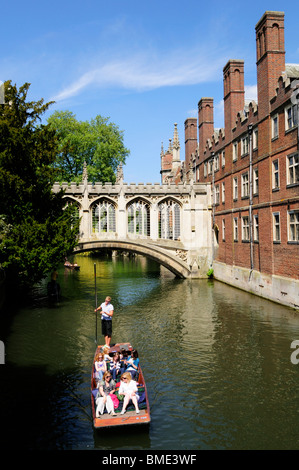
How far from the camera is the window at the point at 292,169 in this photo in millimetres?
20297

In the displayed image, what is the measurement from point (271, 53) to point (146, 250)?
18081 millimetres

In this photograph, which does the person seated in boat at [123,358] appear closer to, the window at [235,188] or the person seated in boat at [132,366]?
the person seated in boat at [132,366]

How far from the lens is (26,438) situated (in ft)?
28.7

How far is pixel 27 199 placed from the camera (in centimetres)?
2241

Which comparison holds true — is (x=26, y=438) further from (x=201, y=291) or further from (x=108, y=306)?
(x=201, y=291)

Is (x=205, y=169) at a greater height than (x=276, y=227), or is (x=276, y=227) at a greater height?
(x=205, y=169)

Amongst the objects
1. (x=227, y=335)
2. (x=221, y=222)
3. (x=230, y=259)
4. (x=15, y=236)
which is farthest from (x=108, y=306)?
(x=221, y=222)

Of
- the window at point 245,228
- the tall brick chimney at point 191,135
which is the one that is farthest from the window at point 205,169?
the window at point 245,228

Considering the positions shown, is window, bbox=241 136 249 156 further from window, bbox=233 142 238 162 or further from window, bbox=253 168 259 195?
window, bbox=253 168 259 195

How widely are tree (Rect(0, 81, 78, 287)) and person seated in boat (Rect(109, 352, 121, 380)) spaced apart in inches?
436

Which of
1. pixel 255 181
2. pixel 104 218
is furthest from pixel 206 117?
pixel 255 181

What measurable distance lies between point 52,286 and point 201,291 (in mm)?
10541

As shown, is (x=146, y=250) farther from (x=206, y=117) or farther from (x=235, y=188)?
(x=206, y=117)

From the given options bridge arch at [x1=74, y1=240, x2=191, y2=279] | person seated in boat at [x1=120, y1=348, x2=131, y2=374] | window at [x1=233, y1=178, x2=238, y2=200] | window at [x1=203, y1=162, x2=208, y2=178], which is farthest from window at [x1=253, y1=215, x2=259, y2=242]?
person seated in boat at [x1=120, y1=348, x2=131, y2=374]
